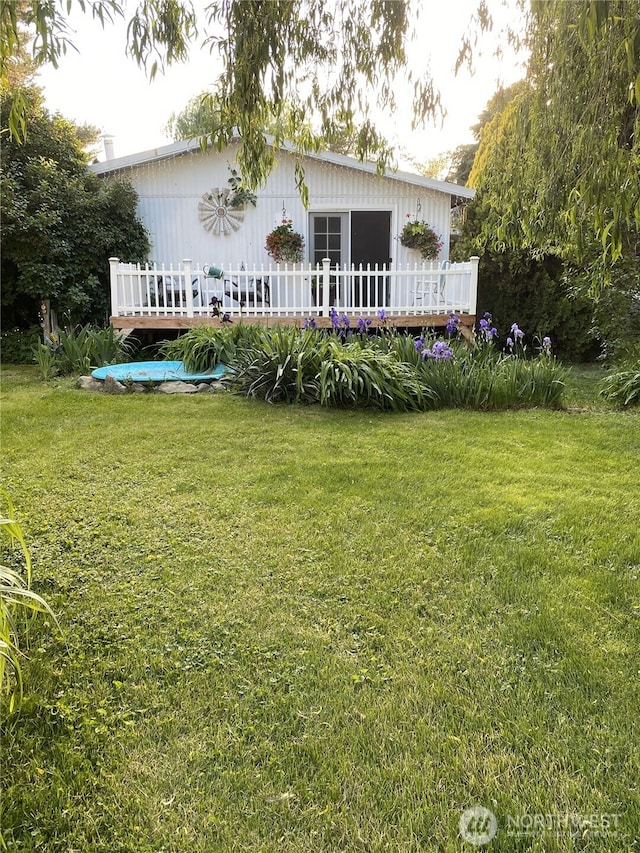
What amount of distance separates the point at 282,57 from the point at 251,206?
27.8 feet

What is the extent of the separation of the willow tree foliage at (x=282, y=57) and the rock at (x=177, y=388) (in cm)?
367

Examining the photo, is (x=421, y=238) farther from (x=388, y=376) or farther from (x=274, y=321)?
(x=388, y=376)

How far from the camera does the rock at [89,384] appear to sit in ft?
22.0

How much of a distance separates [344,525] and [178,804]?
5.74 feet

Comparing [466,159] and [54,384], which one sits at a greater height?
[466,159]

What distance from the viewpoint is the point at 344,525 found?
3100mm

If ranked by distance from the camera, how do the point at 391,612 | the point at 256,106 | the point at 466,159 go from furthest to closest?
1. the point at 466,159
2. the point at 256,106
3. the point at 391,612

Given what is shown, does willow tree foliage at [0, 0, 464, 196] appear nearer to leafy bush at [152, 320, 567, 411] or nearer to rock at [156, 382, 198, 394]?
leafy bush at [152, 320, 567, 411]

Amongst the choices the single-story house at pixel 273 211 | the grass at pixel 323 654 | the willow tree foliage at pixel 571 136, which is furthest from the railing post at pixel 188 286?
the willow tree foliage at pixel 571 136

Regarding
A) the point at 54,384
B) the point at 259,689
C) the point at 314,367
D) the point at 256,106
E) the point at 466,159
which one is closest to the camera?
the point at 259,689

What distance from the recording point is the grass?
148cm

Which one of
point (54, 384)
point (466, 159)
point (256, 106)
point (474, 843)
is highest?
point (466, 159)

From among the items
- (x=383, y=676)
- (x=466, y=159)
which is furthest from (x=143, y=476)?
(x=466, y=159)

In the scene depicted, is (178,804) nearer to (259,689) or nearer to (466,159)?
(259,689)
